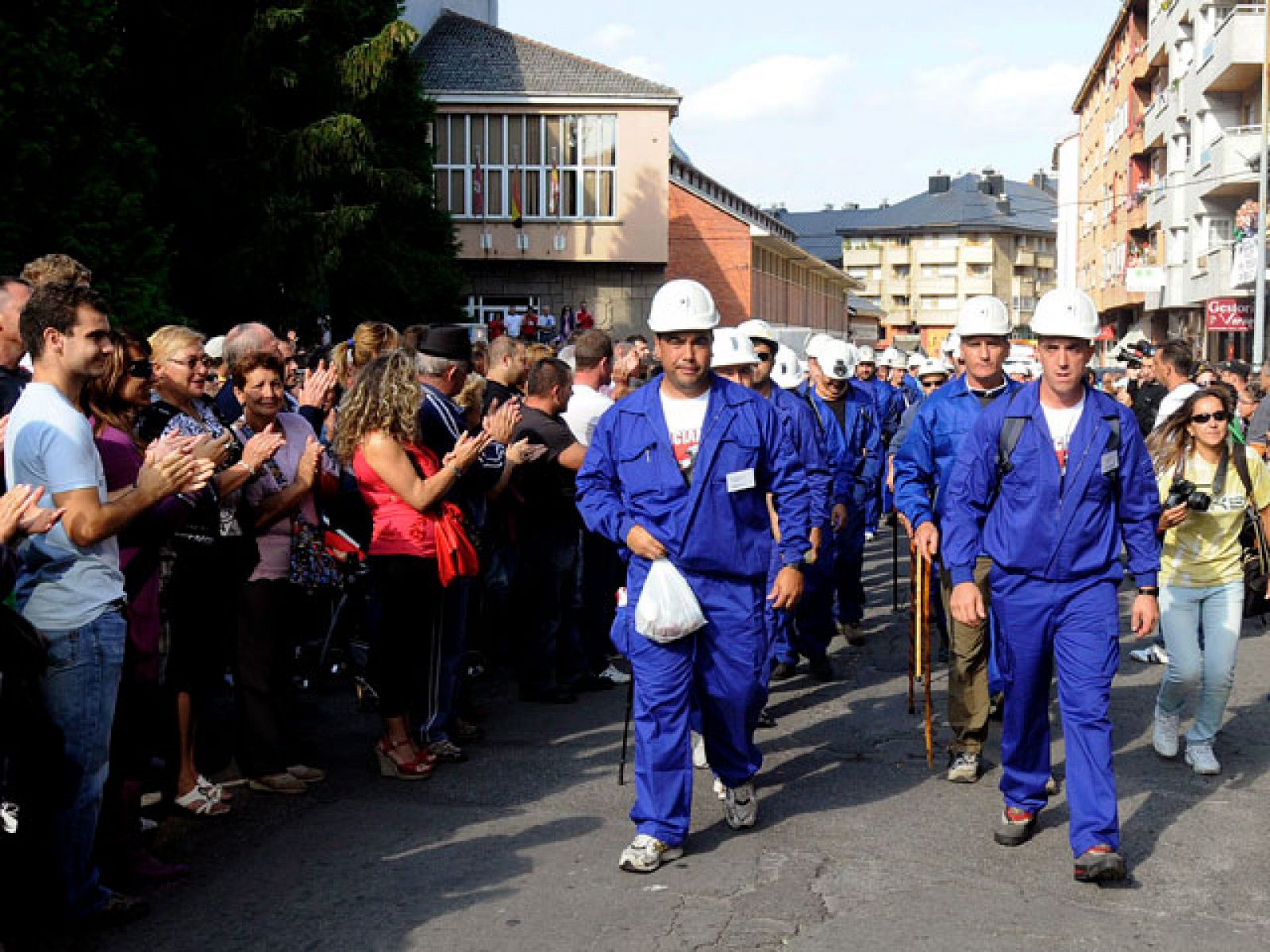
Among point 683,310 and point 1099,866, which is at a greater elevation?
point 683,310

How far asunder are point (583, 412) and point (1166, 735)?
3.88 m

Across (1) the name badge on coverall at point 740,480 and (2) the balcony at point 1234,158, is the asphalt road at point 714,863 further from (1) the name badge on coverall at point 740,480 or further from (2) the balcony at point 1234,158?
(2) the balcony at point 1234,158

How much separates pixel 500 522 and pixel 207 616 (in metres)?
2.83

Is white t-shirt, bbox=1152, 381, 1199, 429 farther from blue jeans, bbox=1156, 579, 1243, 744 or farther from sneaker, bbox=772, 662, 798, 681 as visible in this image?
blue jeans, bbox=1156, 579, 1243, 744

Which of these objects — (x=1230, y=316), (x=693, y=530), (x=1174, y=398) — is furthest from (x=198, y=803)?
(x=1230, y=316)

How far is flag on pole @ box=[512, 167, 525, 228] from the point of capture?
44406 millimetres

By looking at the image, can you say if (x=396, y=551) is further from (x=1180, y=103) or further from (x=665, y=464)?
(x=1180, y=103)

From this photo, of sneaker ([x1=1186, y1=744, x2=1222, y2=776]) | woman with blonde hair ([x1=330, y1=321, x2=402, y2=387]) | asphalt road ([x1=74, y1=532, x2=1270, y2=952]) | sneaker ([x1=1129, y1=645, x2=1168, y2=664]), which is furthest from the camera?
sneaker ([x1=1129, y1=645, x2=1168, y2=664])

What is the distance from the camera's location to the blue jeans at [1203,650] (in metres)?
7.18

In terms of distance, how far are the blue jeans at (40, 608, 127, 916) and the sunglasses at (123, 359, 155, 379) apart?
103cm

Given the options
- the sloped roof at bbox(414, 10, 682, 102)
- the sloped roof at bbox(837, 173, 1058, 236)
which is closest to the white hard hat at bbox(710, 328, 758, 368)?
the sloped roof at bbox(414, 10, 682, 102)

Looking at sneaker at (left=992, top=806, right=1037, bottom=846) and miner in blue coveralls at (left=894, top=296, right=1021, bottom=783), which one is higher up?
miner in blue coveralls at (left=894, top=296, right=1021, bottom=783)

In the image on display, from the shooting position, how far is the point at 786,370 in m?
11.1

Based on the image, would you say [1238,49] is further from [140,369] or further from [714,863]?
[140,369]
